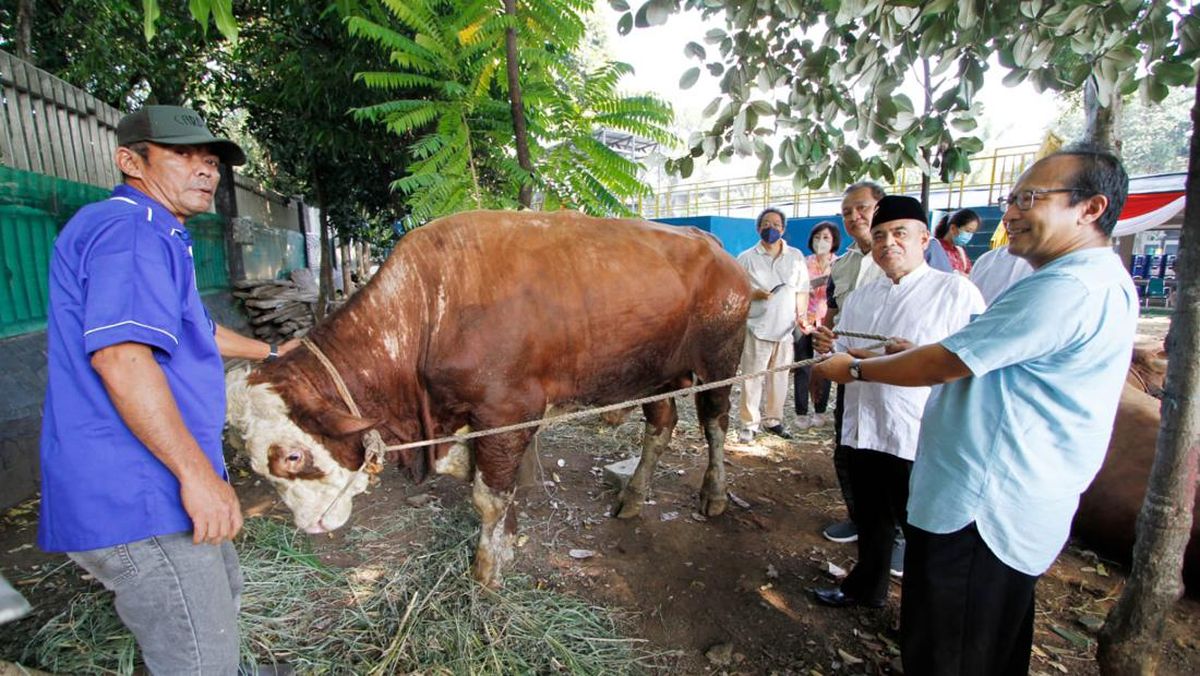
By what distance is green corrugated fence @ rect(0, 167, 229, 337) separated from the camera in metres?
4.43

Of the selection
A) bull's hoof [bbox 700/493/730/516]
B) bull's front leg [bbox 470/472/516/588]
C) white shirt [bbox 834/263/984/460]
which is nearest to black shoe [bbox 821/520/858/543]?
bull's hoof [bbox 700/493/730/516]

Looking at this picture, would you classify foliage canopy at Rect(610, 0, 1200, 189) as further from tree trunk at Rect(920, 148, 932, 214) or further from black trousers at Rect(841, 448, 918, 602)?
black trousers at Rect(841, 448, 918, 602)

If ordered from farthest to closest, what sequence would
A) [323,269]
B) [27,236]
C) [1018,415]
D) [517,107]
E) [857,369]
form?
[323,269] → [27,236] → [517,107] → [857,369] → [1018,415]

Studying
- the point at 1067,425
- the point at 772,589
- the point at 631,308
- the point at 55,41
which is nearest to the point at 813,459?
the point at 772,589

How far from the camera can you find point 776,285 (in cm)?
595

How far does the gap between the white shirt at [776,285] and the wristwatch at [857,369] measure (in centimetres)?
377

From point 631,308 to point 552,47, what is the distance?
2382 mm

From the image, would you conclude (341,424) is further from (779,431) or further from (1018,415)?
(779,431)

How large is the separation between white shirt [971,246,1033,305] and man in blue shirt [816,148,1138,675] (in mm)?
2429

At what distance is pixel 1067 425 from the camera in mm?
1828

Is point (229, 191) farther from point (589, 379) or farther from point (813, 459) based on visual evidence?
point (813, 459)

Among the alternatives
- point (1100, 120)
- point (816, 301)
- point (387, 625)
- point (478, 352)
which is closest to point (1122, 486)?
point (1100, 120)

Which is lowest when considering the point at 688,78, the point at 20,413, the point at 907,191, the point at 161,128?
the point at 20,413

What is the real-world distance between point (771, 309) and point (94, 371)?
5.45 metres
